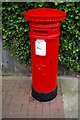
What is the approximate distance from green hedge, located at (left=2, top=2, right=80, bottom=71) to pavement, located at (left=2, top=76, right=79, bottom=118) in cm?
46

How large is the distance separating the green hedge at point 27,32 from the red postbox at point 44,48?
549 millimetres

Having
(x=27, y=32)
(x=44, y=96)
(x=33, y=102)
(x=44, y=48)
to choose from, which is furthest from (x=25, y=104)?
(x=27, y=32)

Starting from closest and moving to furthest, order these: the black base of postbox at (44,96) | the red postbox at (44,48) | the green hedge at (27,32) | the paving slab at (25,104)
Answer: the red postbox at (44,48) < the paving slab at (25,104) < the black base of postbox at (44,96) < the green hedge at (27,32)

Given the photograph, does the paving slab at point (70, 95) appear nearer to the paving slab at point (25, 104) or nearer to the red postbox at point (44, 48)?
the paving slab at point (25, 104)

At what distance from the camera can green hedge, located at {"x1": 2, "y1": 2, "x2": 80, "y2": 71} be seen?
3.91 m

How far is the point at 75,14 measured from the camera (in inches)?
154

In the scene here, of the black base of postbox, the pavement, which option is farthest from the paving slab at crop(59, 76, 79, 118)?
the black base of postbox

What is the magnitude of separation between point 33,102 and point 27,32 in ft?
4.55

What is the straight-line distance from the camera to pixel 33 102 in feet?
12.2

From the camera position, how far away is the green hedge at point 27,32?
3908mm

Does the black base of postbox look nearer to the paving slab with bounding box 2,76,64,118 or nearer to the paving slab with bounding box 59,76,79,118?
the paving slab with bounding box 2,76,64,118

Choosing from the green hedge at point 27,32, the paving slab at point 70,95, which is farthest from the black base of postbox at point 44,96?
the green hedge at point 27,32

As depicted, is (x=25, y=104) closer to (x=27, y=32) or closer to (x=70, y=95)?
(x=70, y=95)

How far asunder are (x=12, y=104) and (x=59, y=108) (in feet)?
2.68
